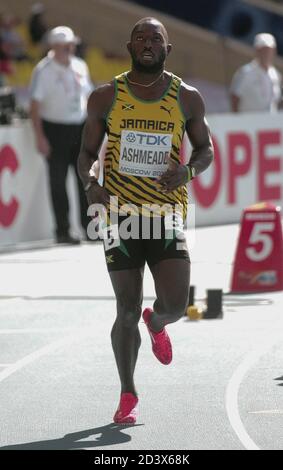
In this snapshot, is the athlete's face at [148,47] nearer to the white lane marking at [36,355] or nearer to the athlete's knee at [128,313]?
the athlete's knee at [128,313]

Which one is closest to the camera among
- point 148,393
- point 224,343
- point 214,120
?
point 148,393

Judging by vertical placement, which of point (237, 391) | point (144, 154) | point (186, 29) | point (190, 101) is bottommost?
point (186, 29)

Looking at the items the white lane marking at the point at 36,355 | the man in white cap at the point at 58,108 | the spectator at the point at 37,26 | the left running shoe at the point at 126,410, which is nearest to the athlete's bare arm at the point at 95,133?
the left running shoe at the point at 126,410

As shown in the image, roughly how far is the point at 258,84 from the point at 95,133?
11.5 metres

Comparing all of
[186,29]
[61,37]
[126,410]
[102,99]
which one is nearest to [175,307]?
[126,410]

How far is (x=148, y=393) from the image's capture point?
935 cm

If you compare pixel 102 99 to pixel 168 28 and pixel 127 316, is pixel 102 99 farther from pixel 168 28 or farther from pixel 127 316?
pixel 168 28

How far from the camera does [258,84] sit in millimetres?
19828

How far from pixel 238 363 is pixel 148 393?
1171 millimetres

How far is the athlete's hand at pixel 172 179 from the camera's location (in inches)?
326

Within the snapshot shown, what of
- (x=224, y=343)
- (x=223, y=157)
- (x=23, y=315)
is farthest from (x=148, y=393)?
(x=223, y=157)
